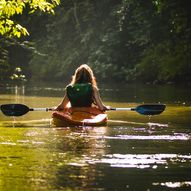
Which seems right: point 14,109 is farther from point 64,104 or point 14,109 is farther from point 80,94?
point 80,94

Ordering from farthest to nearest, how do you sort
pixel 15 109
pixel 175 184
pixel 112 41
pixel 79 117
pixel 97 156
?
pixel 112 41 < pixel 15 109 < pixel 79 117 < pixel 97 156 < pixel 175 184

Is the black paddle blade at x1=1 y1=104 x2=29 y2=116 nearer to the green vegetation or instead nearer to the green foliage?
the green foliage

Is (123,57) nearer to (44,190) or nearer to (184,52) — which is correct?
(184,52)

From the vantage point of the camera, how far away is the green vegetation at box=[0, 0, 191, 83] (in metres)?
37.4

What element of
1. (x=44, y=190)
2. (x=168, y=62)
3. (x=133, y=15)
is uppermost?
(x=133, y=15)

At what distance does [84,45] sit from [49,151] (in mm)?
39253

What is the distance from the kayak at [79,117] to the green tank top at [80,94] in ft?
0.90

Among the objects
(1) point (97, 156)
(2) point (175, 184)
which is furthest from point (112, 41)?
(2) point (175, 184)

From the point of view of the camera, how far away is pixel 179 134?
43.2 ft

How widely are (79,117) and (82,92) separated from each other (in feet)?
2.58

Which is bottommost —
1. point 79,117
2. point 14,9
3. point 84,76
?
point 79,117

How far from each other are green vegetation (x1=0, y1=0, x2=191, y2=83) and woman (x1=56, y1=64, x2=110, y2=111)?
15082 millimetres

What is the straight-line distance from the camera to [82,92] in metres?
15.7

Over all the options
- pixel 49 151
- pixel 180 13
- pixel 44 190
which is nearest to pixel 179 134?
pixel 49 151
